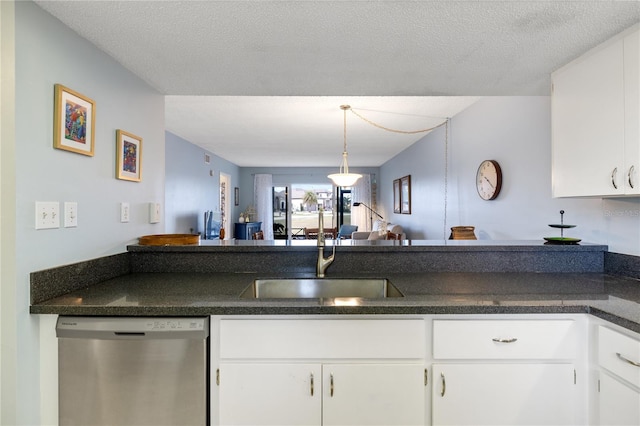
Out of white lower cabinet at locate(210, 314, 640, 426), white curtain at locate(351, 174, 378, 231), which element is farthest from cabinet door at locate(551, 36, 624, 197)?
white curtain at locate(351, 174, 378, 231)

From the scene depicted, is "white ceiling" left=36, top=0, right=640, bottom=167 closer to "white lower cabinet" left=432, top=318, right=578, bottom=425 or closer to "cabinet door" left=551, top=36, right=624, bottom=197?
"cabinet door" left=551, top=36, right=624, bottom=197

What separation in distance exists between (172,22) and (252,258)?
1180 millimetres

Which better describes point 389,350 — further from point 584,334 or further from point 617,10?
point 617,10

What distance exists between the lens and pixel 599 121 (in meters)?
1.55

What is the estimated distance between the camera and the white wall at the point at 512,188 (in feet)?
6.44

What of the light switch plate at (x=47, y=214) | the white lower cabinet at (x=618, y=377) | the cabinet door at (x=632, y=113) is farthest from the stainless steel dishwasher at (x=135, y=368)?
the cabinet door at (x=632, y=113)

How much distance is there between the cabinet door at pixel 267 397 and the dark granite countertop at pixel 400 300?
0.23 m

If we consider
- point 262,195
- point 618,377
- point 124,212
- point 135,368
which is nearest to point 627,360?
point 618,377

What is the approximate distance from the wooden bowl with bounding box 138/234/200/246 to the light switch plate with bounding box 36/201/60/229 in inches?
22.7

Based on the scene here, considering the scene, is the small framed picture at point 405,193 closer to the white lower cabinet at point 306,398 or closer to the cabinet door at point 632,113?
the cabinet door at point 632,113

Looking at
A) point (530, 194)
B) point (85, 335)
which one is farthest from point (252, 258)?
point (530, 194)

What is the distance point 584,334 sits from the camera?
4.23 ft

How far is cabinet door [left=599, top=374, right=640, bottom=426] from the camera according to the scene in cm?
110

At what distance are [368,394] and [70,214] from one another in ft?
4.60
